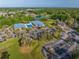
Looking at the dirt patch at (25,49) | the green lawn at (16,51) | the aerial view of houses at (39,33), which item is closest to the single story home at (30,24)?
the aerial view of houses at (39,33)

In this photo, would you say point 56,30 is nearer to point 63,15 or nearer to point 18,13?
point 63,15

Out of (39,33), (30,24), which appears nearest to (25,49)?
(39,33)

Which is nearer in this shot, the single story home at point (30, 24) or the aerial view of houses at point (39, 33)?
the aerial view of houses at point (39, 33)

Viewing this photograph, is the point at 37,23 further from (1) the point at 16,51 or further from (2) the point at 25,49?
(1) the point at 16,51

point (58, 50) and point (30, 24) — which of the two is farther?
point (30, 24)

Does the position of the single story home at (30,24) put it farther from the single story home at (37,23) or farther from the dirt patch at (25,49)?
the dirt patch at (25,49)

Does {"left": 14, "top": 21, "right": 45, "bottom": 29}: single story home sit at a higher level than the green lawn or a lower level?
higher

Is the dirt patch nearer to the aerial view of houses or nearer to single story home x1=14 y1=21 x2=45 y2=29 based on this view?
the aerial view of houses

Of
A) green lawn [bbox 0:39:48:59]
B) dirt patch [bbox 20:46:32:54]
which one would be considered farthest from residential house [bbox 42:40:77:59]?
dirt patch [bbox 20:46:32:54]
